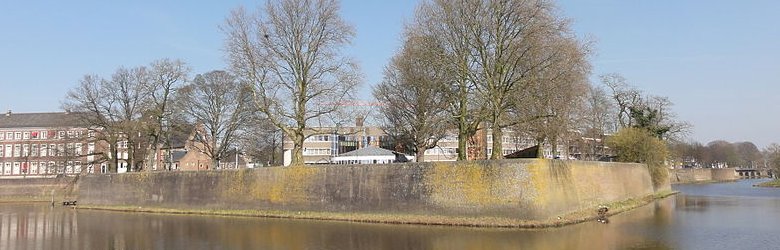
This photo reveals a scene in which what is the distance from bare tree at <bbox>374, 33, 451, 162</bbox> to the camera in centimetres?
3412

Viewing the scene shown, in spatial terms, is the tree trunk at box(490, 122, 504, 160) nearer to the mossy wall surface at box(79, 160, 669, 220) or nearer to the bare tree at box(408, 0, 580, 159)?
the bare tree at box(408, 0, 580, 159)

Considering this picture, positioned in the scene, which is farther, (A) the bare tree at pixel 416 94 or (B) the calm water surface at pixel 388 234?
(A) the bare tree at pixel 416 94

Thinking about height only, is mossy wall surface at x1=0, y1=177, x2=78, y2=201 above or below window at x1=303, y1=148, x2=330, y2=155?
below

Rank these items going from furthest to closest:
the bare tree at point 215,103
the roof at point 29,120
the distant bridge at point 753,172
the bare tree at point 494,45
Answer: the distant bridge at point 753,172, the roof at point 29,120, the bare tree at point 215,103, the bare tree at point 494,45

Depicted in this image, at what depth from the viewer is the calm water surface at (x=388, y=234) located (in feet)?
68.0

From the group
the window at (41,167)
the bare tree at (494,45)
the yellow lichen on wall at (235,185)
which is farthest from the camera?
the window at (41,167)

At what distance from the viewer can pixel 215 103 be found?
5131 centimetres

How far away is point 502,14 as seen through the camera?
30078 millimetres

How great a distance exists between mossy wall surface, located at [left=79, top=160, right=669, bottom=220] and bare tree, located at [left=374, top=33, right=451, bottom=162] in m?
6.69

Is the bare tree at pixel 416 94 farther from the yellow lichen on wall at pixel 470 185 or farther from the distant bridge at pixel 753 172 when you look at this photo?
the distant bridge at pixel 753 172

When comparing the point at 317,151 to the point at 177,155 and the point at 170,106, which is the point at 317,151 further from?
the point at 170,106

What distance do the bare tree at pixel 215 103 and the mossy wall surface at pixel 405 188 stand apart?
8861 mm

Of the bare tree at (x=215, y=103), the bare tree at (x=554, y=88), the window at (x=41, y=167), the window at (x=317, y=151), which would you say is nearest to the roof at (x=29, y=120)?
the window at (x=41, y=167)

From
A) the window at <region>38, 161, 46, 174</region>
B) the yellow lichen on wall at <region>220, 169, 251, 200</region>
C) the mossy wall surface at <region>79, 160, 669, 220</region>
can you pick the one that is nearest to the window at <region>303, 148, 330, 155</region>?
the window at <region>38, 161, 46, 174</region>
